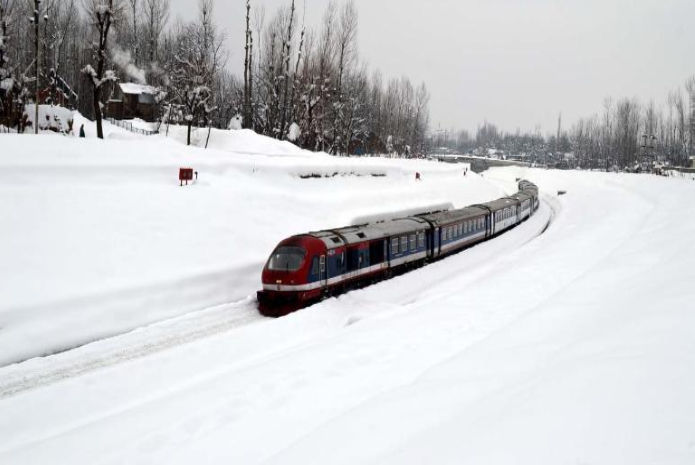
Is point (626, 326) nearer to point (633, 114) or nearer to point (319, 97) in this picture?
point (319, 97)

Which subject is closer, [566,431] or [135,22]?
[566,431]

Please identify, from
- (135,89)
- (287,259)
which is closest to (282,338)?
(287,259)

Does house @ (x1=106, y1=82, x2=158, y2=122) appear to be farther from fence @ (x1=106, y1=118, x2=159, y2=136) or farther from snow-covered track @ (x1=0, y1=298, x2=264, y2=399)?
snow-covered track @ (x1=0, y1=298, x2=264, y2=399)

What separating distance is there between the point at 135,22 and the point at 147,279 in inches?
2374

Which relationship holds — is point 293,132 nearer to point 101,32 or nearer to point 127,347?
point 101,32

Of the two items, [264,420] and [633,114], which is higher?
[633,114]

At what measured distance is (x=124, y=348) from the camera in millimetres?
14844

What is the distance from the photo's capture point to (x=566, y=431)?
19.4ft

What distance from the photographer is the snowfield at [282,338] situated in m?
6.57

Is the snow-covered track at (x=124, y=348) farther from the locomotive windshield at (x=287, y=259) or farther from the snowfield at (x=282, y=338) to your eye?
the locomotive windshield at (x=287, y=259)

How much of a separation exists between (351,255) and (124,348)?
861cm

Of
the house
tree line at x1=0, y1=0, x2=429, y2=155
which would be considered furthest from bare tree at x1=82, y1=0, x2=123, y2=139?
the house

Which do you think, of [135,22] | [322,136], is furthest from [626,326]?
[135,22]

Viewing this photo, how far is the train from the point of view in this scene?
17.8 m
